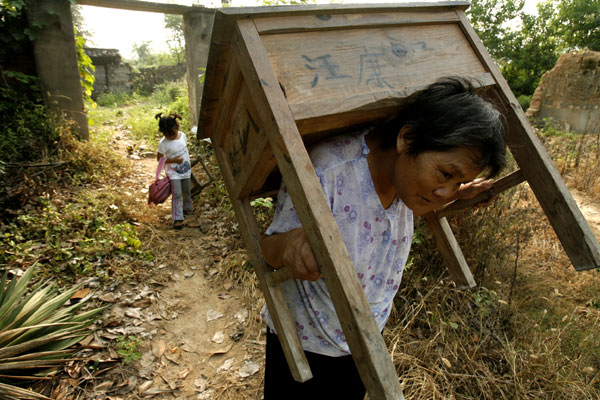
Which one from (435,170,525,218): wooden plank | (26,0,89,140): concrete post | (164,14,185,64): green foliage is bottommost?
(435,170,525,218): wooden plank

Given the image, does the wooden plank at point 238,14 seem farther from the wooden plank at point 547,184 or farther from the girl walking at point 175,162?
the girl walking at point 175,162

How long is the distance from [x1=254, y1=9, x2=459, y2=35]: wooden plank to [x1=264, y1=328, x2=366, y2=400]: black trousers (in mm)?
1092

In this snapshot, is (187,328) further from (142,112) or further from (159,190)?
(142,112)

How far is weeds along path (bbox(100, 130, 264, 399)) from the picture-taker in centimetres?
254

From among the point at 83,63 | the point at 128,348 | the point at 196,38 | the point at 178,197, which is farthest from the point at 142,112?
the point at 128,348

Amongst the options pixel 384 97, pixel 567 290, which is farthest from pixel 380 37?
pixel 567 290

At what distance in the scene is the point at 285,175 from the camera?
87cm

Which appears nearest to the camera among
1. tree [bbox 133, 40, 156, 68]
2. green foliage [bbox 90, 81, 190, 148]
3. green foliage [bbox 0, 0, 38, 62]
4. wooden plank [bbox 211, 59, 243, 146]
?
wooden plank [bbox 211, 59, 243, 146]

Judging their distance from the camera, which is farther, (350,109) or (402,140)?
(402,140)

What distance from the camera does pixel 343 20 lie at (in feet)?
3.44

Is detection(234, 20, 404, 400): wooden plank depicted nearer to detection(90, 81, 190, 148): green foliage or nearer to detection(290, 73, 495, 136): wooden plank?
detection(290, 73, 495, 136): wooden plank

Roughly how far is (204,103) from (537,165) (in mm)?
1244

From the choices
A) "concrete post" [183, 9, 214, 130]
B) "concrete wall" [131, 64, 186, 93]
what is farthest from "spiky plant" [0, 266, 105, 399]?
"concrete wall" [131, 64, 186, 93]

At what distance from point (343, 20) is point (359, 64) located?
0.48 ft
